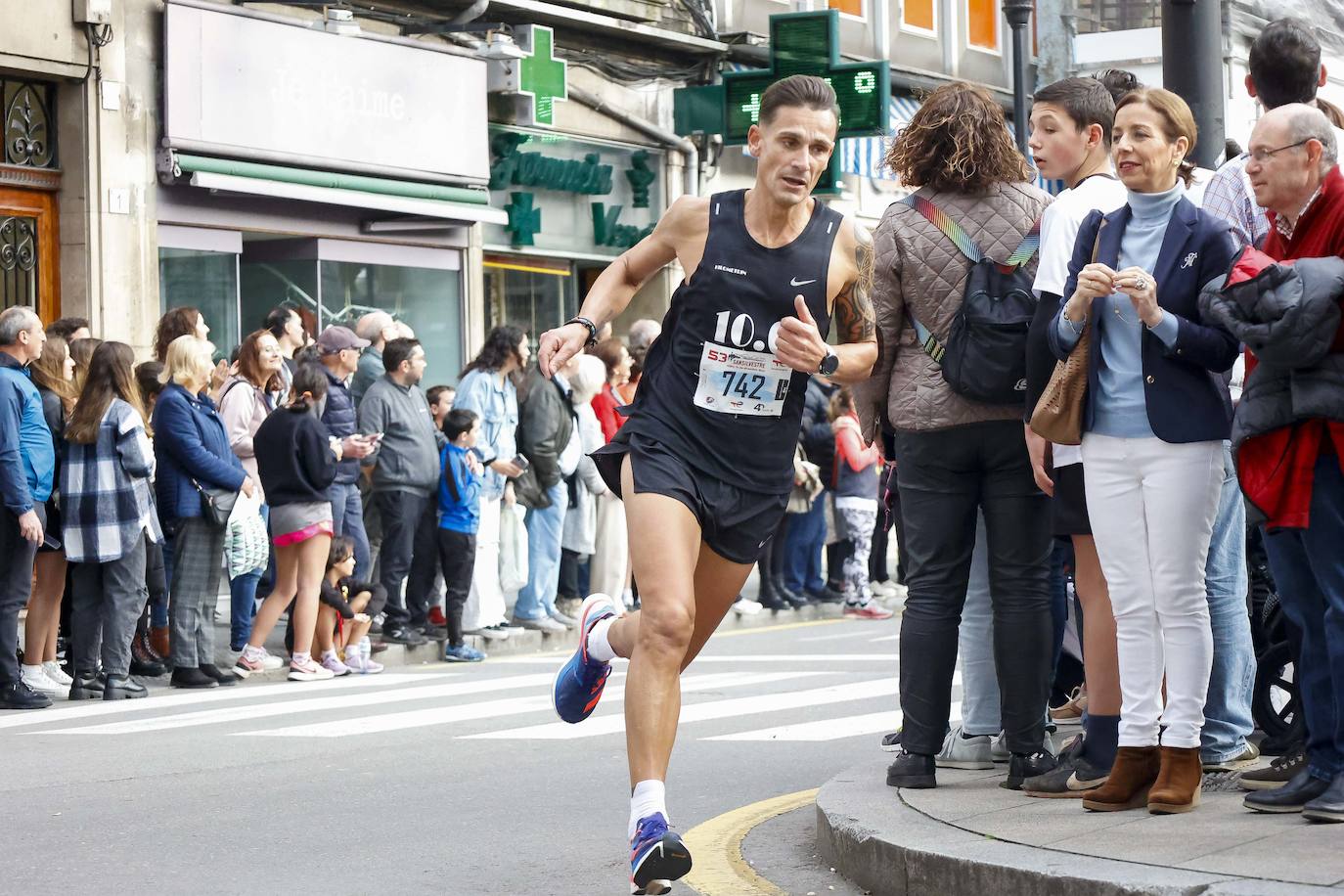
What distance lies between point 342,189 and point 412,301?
1.78m

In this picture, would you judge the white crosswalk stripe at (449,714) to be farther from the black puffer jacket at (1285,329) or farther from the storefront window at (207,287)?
the storefront window at (207,287)

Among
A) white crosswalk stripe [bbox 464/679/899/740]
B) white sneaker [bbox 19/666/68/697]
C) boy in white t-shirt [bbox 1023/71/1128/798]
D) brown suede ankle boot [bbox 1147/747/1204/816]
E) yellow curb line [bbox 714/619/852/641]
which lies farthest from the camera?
yellow curb line [bbox 714/619/852/641]

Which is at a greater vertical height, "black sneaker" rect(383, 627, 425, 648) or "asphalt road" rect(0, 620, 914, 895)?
"black sneaker" rect(383, 627, 425, 648)

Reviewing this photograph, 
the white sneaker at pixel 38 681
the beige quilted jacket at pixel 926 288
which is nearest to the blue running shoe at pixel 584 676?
the beige quilted jacket at pixel 926 288

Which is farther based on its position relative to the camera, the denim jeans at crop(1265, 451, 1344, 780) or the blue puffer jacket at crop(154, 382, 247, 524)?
the blue puffer jacket at crop(154, 382, 247, 524)

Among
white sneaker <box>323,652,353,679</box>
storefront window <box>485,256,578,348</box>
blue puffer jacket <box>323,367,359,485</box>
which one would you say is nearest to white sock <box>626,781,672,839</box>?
white sneaker <box>323,652,353,679</box>

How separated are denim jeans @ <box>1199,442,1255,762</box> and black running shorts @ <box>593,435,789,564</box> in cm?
162

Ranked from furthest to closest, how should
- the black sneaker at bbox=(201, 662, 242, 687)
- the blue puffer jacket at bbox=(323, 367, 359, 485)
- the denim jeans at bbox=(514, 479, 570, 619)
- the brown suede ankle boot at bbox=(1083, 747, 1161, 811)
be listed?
1. the denim jeans at bbox=(514, 479, 570, 619)
2. the blue puffer jacket at bbox=(323, 367, 359, 485)
3. the black sneaker at bbox=(201, 662, 242, 687)
4. the brown suede ankle boot at bbox=(1083, 747, 1161, 811)

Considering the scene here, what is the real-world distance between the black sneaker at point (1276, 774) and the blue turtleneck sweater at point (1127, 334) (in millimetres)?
1106

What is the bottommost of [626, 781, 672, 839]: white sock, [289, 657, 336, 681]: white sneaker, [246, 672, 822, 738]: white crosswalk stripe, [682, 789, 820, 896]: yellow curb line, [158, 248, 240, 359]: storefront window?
[682, 789, 820, 896]: yellow curb line

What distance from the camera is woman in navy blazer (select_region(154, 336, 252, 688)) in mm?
12781

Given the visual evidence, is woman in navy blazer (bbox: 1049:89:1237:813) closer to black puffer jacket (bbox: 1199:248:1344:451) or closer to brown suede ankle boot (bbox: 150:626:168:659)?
black puffer jacket (bbox: 1199:248:1344:451)

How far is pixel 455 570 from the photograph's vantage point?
48.2 ft

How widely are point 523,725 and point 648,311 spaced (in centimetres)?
1492
